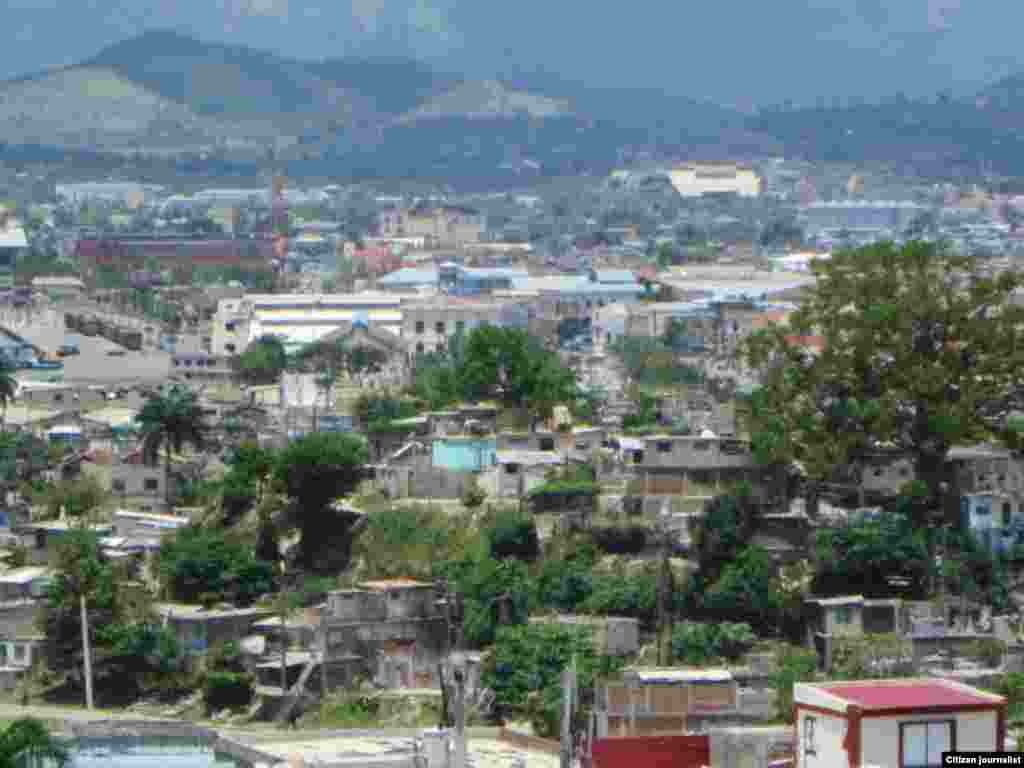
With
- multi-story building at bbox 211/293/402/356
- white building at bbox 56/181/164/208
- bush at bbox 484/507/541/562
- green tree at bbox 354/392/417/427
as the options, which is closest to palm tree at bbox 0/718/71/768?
bush at bbox 484/507/541/562

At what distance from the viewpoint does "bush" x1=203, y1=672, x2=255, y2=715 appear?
871 inches

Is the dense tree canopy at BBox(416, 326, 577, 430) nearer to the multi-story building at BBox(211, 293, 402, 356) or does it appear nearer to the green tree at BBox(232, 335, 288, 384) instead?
the green tree at BBox(232, 335, 288, 384)

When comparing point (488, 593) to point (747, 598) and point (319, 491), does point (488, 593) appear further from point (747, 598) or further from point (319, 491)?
point (319, 491)

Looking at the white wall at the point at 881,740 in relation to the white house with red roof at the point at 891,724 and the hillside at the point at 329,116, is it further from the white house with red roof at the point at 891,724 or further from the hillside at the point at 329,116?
the hillside at the point at 329,116

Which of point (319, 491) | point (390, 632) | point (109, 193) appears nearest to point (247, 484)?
point (319, 491)

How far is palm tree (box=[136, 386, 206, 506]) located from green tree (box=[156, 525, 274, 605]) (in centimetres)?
369

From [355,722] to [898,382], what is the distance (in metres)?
4.45

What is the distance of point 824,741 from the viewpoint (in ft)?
35.4

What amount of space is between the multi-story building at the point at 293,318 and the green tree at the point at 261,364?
2.21 m

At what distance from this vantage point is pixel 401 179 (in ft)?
391

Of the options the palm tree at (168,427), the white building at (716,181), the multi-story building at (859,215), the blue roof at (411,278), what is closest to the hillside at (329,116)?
the white building at (716,181)

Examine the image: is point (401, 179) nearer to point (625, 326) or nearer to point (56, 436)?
point (625, 326)

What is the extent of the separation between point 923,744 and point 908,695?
7.3 inches

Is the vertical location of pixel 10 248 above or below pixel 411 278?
above
